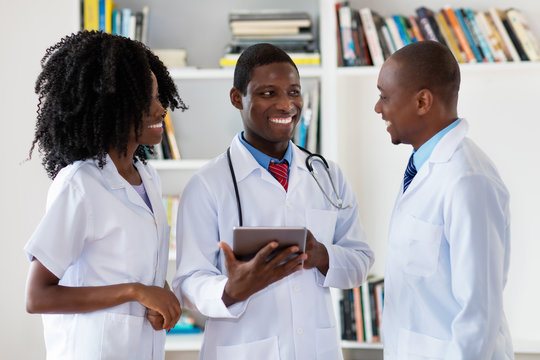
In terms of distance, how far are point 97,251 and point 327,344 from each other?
2.13 ft

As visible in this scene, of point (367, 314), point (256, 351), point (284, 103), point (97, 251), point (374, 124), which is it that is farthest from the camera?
point (374, 124)

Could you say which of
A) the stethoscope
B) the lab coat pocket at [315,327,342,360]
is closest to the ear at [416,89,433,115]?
the stethoscope

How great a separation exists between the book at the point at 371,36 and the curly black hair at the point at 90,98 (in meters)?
1.46

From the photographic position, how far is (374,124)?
120 inches

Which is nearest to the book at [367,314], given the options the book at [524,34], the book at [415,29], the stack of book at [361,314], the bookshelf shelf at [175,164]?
the stack of book at [361,314]

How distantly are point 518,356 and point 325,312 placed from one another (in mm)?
1556

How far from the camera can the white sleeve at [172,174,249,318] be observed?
1557mm

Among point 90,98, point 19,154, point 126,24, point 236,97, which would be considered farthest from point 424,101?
point 19,154

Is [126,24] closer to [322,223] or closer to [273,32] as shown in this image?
[273,32]

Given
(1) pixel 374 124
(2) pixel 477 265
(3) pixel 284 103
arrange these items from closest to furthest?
(2) pixel 477 265, (3) pixel 284 103, (1) pixel 374 124

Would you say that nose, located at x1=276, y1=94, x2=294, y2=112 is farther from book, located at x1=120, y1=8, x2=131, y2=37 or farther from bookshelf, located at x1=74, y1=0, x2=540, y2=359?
book, located at x1=120, y1=8, x2=131, y2=37

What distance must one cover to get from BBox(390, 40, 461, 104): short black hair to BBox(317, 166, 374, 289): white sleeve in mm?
445

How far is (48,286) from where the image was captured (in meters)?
1.40

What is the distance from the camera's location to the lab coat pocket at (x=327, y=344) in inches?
64.2
